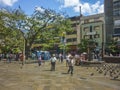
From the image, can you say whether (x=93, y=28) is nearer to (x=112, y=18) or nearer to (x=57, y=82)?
(x=112, y=18)

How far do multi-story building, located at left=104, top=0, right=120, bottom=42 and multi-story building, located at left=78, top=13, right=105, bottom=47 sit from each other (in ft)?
9.38

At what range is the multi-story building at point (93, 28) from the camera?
77.6m

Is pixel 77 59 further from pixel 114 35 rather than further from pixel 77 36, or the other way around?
pixel 77 36

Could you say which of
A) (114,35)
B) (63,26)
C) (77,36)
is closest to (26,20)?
(63,26)

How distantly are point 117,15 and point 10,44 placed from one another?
25.4 meters

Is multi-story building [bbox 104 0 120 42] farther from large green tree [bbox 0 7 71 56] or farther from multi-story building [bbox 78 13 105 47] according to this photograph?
large green tree [bbox 0 7 71 56]

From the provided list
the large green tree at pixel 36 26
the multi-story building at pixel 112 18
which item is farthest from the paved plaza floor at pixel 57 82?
the multi-story building at pixel 112 18

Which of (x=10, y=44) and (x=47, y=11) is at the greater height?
(x=47, y=11)

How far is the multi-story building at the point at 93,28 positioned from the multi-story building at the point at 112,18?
113 inches

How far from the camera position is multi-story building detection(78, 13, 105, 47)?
255 feet

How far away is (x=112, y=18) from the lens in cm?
7344

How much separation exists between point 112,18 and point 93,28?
8053 mm

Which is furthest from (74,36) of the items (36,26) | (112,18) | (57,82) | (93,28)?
(57,82)

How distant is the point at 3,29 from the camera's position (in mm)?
57219
